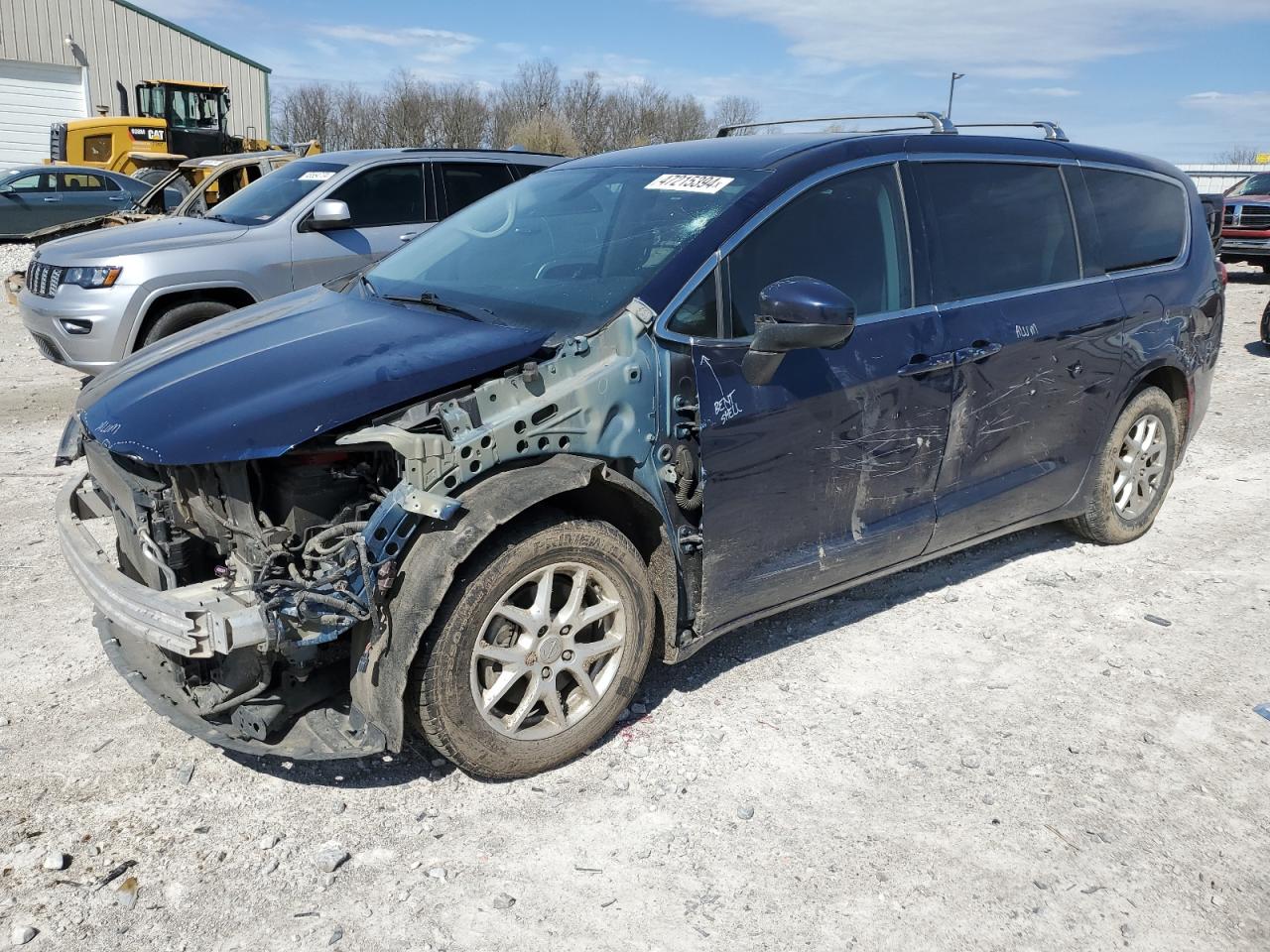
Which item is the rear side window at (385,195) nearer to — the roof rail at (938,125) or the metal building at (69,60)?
the roof rail at (938,125)

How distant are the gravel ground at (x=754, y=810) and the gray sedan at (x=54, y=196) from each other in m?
16.3

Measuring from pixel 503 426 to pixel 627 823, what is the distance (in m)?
1.22

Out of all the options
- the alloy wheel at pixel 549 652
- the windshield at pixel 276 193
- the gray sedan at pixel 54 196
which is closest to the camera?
the alloy wheel at pixel 549 652

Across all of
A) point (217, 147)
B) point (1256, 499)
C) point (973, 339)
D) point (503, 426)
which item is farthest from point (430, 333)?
point (217, 147)

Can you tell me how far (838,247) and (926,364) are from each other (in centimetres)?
55

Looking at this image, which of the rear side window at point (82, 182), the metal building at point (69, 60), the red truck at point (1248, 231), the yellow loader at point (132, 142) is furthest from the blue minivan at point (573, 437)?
the metal building at point (69, 60)

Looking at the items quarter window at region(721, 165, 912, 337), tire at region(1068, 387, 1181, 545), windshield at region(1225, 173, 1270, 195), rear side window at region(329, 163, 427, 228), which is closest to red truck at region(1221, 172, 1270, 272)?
windshield at region(1225, 173, 1270, 195)

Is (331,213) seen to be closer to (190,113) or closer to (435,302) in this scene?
(435,302)

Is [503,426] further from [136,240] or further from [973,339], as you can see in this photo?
[136,240]

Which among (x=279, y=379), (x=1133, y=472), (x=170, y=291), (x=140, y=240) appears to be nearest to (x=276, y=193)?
(x=140, y=240)

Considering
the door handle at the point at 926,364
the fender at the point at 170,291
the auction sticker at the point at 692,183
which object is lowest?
the fender at the point at 170,291

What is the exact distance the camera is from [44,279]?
301 inches

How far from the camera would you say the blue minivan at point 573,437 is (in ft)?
9.28

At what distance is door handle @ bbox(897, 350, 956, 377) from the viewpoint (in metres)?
3.70
